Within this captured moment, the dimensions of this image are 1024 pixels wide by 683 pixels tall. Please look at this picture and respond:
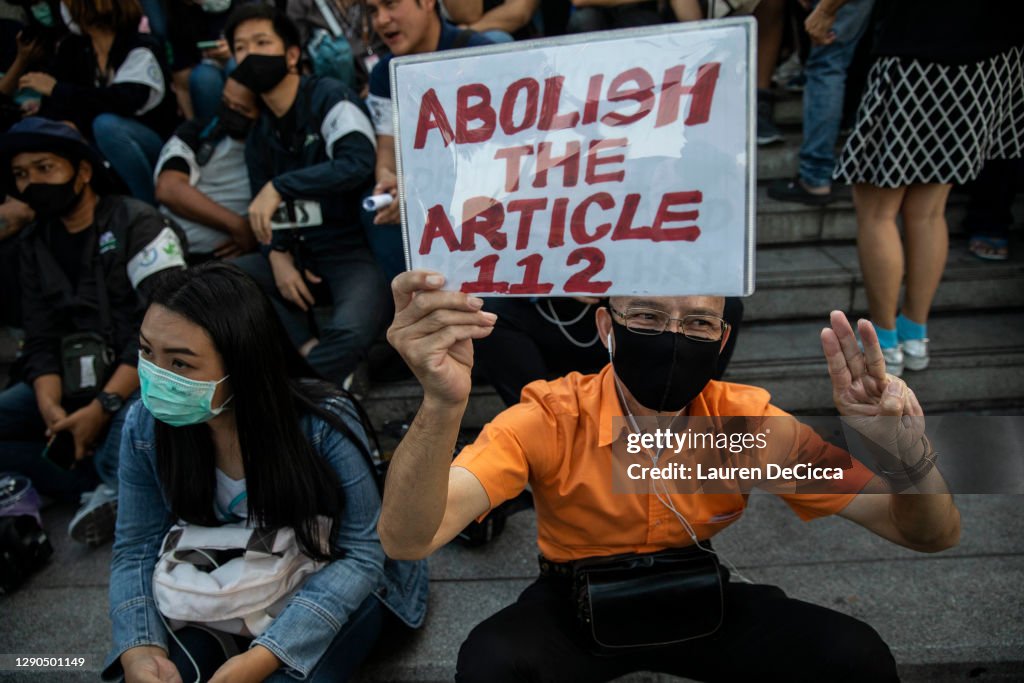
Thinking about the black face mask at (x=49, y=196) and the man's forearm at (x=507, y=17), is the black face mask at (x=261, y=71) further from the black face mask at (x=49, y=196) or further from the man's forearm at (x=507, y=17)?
the man's forearm at (x=507, y=17)

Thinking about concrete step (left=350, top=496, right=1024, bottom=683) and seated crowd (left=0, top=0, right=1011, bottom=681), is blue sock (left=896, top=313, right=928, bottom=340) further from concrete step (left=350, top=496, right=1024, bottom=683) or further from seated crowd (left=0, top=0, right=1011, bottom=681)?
concrete step (left=350, top=496, right=1024, bottom=683)

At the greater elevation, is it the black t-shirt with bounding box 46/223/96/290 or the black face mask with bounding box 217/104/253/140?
the black face mask with bounding box 217/104/253/140

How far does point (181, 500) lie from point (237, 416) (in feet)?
1.12

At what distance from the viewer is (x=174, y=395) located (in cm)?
200

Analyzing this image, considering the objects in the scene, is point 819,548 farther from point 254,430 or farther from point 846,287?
point 254,430

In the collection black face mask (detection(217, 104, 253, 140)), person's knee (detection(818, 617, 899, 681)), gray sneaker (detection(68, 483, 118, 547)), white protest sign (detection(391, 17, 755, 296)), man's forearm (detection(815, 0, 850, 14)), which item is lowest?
gray sneaker (detection(68, 483, 118, 547))

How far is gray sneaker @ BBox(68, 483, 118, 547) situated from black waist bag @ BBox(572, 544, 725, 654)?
2.26 metres

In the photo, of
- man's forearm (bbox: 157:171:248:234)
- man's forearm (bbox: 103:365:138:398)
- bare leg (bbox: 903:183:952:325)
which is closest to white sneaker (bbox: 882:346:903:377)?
bare leg (bbox: 903:183:952:325)

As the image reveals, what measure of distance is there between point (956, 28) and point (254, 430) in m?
3.14

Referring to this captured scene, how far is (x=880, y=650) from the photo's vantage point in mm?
1783

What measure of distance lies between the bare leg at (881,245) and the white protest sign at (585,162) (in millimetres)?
2303

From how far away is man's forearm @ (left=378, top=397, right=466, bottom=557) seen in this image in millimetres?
1396

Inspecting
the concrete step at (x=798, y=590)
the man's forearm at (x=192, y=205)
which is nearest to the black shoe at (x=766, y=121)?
the concrete step at (x=798, y=590)

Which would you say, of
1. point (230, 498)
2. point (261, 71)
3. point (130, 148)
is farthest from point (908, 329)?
point (130, 148)
